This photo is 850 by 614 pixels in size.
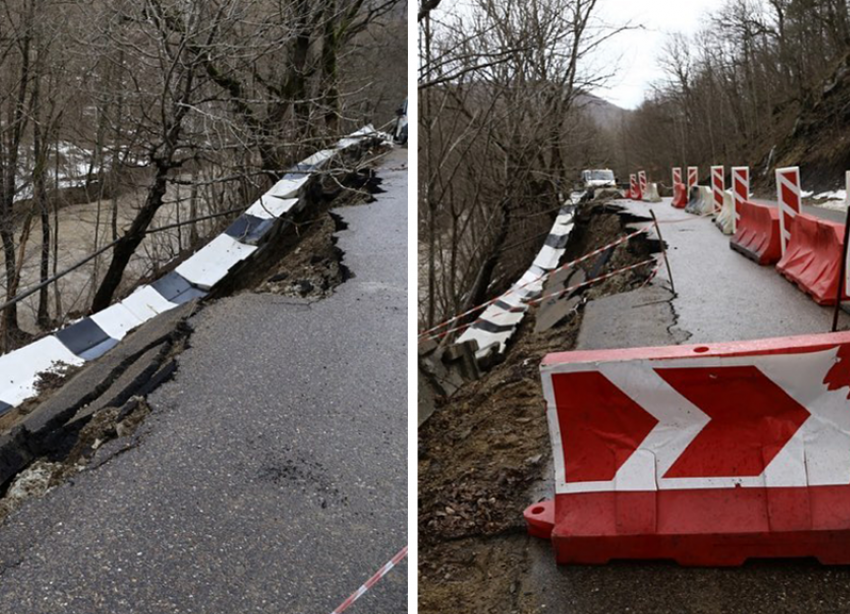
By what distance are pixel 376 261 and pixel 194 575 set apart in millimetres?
4936

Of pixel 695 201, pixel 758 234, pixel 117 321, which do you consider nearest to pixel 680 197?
pixel 695 201

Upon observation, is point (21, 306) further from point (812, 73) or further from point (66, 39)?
point (812, 73)

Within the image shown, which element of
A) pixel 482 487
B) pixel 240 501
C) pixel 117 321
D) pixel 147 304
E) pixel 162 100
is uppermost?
pixel 162 100

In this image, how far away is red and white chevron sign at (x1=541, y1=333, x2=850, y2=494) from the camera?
10.9ft

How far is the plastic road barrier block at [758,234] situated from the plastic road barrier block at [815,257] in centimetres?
76

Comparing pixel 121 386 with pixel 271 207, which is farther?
pixel 271 207

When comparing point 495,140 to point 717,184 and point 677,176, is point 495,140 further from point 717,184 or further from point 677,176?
point 677,176

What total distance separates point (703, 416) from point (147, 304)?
5226 millimetres

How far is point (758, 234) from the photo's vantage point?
1098cm

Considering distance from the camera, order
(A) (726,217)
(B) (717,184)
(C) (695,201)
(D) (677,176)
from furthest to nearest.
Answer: (D) (677,176)
(C) (695,201)
(B) (717,184)
(A) (726,217)

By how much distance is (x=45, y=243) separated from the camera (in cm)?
1641

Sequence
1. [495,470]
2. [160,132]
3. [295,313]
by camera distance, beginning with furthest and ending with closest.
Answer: [160,132]
[295,313]
[495,470]

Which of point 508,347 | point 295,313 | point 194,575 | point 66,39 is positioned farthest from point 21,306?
point 194,575

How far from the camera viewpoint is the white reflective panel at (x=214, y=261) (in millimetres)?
7570
